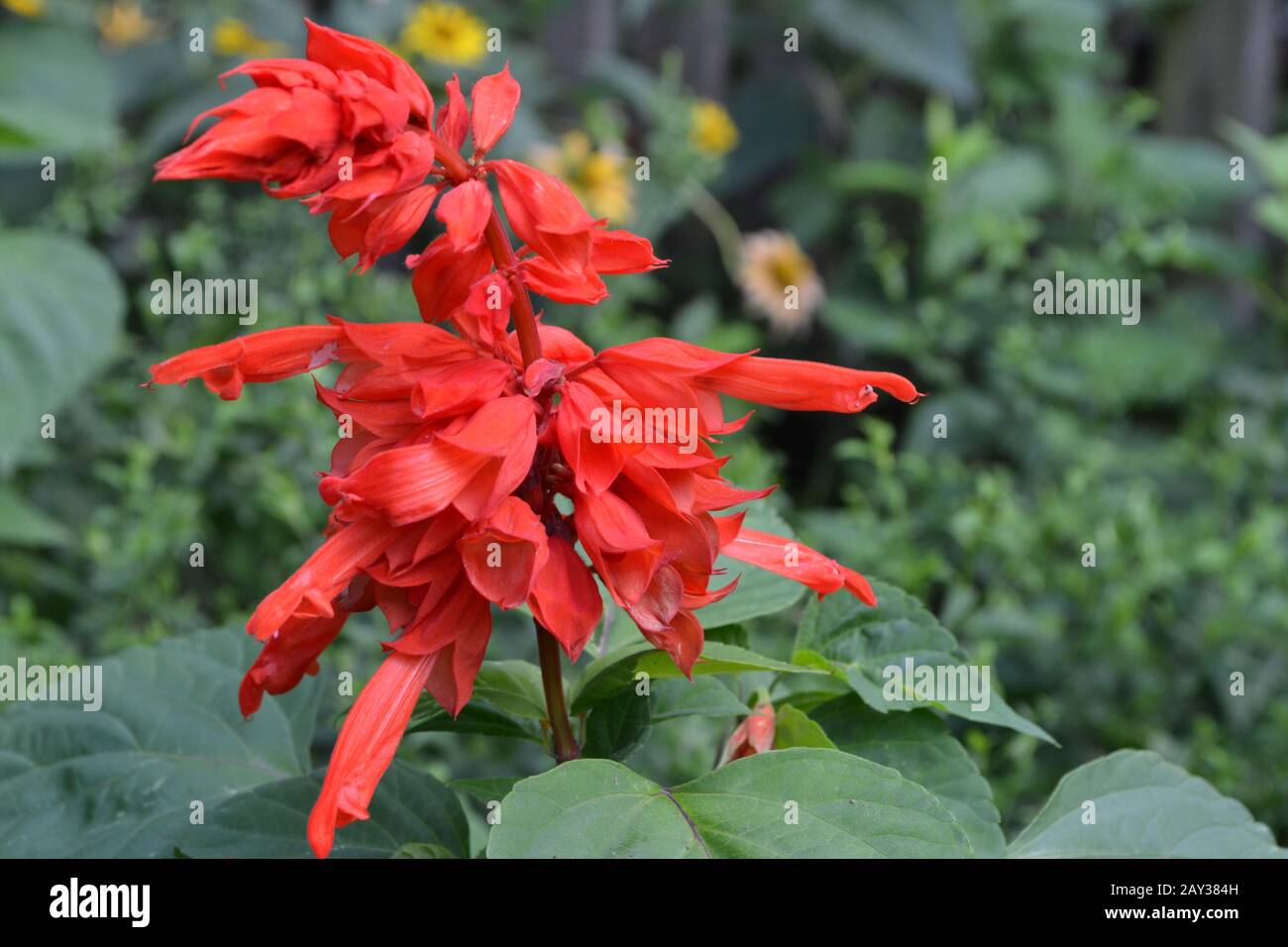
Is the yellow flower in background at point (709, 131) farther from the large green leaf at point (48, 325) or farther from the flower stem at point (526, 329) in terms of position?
the flower stem at point (526, 329)

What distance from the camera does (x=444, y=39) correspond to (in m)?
2.25

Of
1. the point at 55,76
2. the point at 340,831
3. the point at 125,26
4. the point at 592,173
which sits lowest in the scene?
the point at 340,831

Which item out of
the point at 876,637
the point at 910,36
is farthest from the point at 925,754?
the point at 910,36

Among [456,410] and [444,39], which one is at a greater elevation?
[444,39]

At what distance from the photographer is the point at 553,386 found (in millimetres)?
595

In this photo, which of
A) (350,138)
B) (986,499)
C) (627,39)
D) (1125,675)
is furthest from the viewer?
(627,39)

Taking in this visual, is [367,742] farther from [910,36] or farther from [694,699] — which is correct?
[910,36]

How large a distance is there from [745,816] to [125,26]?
285 cm

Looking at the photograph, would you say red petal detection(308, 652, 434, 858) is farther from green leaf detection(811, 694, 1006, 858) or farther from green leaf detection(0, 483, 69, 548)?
green leaf detection(0, 483, 69, 548)

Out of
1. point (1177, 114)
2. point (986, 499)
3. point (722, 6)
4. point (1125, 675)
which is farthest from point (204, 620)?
point (1177, 114)

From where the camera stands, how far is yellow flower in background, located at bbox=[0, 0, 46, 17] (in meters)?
2.32

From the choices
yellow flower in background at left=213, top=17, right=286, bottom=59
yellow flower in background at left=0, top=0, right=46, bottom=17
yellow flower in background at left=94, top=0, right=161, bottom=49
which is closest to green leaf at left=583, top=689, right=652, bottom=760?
yellow flower in background at left=213, top=17, right=286, bottom=59
